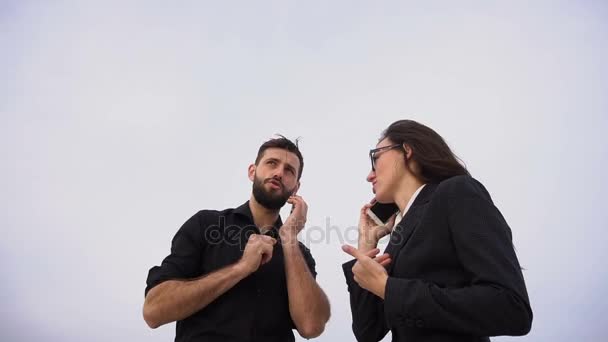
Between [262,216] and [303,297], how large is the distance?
110 centimetres

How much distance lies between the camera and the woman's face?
313 cm

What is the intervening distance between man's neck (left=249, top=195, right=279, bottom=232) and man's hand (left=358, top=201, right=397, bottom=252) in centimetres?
133

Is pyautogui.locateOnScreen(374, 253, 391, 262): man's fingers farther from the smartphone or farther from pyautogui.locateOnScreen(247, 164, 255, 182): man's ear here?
pyautogui.locateOnScreen(247, 164, 255, 182): man's ear

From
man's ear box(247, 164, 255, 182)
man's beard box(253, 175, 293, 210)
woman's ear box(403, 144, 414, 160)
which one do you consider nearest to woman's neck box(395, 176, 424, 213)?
woman's ear box(403, 144, 414, 160)

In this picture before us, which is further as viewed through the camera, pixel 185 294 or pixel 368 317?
pixel 185 294

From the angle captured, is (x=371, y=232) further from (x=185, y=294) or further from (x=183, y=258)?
(x=183, y=258)

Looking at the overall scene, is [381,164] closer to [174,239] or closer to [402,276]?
[402,276]

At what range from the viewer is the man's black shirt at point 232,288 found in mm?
3553

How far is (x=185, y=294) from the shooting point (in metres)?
3.46

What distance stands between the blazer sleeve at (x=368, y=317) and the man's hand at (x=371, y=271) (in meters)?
0.33

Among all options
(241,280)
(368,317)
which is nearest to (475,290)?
(368,317)

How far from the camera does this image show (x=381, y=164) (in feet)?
10.5

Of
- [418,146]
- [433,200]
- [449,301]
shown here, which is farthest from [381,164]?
[449,301]

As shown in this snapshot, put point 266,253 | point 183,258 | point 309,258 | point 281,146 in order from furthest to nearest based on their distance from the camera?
point 281,146, point 309,258, point 183,258, point 266,253
